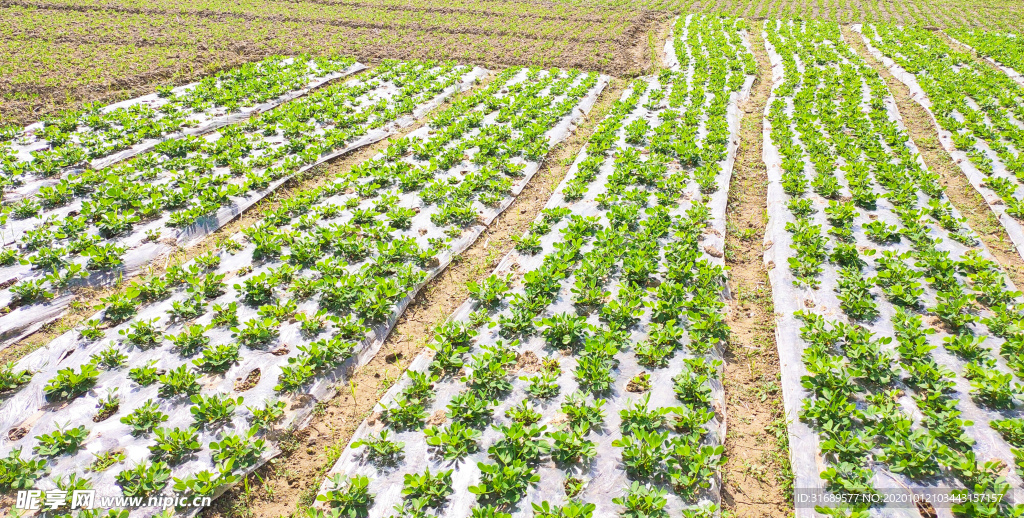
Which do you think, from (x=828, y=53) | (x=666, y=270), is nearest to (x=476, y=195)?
(x=666, y=270)

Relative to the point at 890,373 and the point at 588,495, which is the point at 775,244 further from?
the point at 588,495

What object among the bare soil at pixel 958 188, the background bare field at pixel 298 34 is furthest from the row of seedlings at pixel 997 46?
the bare soil at pixel 958 188

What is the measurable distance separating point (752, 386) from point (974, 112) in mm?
10145

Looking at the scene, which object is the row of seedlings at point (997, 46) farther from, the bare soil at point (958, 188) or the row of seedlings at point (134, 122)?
the row of seedlings at point (134, 122)

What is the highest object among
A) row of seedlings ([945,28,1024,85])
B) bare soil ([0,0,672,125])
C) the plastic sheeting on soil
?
row of seedlings ([945,28,1024,85])

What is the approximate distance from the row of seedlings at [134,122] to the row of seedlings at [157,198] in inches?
17.3

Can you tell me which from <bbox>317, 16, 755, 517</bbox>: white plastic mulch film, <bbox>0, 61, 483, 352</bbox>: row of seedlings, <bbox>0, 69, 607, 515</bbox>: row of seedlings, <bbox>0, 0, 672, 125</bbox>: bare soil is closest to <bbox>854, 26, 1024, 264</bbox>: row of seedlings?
<bbox>317, 16, 755, 517</bbox>: white plastic mulch film

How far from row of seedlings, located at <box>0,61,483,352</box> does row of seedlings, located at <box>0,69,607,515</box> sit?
0.75 m

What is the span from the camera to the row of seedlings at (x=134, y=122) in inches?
295

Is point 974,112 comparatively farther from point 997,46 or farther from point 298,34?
point 298,34

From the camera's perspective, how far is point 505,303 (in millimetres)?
5344

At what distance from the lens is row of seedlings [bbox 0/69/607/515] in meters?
3.63

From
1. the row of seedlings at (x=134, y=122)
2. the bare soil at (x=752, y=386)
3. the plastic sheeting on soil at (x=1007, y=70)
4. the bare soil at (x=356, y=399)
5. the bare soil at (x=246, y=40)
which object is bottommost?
the bare soil at (x=356, y=399)

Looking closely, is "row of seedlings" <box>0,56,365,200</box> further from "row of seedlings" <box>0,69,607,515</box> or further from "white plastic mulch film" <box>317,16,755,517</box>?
"white plastic mulch film" <box>317,16,755,517</box>
